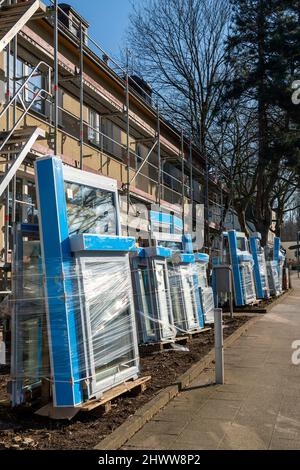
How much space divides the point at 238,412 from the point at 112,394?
137 cm

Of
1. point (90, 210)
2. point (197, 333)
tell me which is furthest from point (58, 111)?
point (90, 210)

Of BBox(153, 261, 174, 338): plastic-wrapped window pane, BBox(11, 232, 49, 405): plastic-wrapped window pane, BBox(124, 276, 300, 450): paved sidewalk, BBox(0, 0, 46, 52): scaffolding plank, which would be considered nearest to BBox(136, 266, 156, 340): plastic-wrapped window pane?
BBox(153, 261, 174, 338): plastic-wrapped window pane

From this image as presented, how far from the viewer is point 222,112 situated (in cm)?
2430

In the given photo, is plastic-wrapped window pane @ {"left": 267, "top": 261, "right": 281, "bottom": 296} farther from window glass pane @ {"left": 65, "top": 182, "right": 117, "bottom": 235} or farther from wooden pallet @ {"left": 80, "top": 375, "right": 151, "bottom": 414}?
window glass pane @ {"left": 65, "top": 182, "right": 117, "bottom": 235}

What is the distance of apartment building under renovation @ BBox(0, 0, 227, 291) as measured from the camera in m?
7.59

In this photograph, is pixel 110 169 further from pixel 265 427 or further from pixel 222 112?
pixel 222 112

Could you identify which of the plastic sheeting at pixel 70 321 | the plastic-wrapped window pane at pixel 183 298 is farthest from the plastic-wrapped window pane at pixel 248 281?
the plastic sheeting at pixel 70 321

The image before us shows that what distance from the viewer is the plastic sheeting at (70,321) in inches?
195

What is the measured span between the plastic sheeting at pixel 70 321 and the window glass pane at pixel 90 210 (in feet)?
1.48

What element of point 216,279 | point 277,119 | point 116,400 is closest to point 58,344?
point 116,400

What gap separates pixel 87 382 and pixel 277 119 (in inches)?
820

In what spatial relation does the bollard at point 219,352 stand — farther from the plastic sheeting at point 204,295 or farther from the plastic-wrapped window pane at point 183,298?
the plastic sheeting at point 204,295

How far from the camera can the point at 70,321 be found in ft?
16.2

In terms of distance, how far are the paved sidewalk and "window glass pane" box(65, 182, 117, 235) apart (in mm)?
2128
